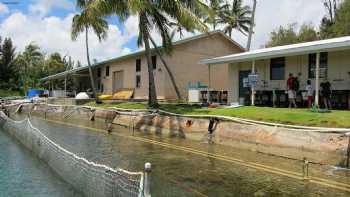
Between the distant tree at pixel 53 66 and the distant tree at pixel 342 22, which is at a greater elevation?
the distant tree at pixel 342 22

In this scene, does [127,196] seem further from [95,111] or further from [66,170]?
[95,111]

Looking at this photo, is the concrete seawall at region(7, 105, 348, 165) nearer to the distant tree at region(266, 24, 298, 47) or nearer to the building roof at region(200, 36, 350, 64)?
the building roof at region(200, 36, 350, 64)

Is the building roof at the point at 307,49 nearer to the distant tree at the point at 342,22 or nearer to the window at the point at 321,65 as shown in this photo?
the window at the point at 321,65

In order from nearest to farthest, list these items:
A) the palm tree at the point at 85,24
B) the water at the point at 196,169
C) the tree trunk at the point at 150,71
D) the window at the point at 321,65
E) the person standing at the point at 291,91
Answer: the water at the point at 196,169
the person standing at the point at 291,91
the window at the point at 321,65
the tree trunk at the point at 150,71
the palm tree at the point at 85,24

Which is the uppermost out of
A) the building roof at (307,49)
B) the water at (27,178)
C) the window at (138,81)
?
the building roof at (307,49)

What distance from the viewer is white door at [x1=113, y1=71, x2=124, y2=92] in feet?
126

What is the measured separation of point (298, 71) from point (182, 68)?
43.2ft

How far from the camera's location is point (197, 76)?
33.5 m

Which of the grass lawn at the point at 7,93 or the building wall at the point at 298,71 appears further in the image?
the grass lawn at the point at 7,93

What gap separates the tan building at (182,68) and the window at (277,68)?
843 cm

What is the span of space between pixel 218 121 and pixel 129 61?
21543 millimetres

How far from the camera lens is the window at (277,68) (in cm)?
2172

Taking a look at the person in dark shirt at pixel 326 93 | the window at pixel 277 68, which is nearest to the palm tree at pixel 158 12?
the window at pixel 277 68

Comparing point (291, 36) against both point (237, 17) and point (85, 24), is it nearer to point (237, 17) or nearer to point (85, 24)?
point (237, 17)
